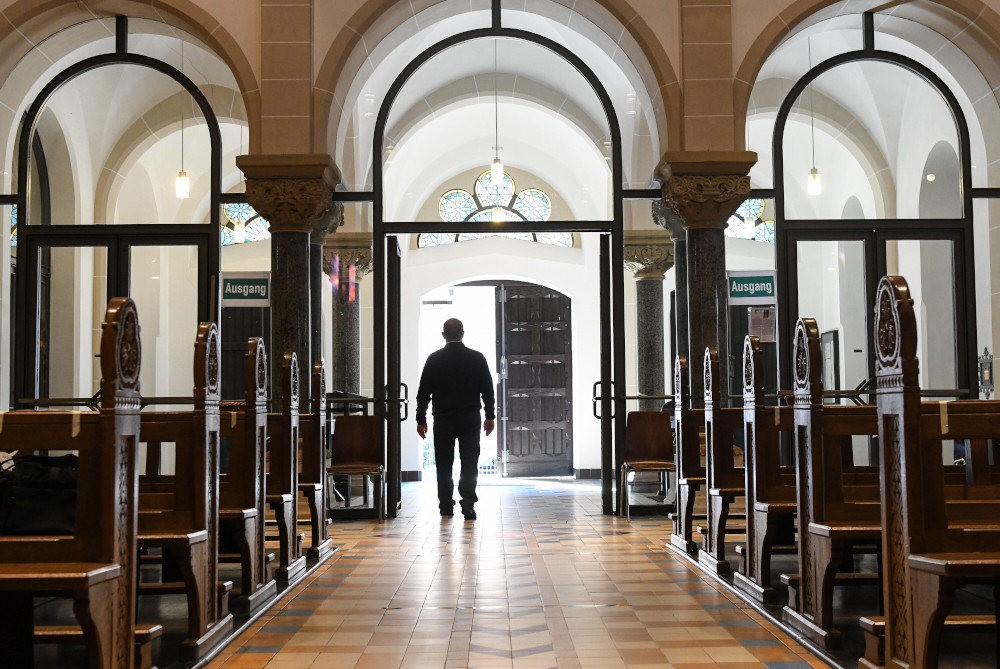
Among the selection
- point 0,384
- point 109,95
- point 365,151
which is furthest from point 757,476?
point 109,95

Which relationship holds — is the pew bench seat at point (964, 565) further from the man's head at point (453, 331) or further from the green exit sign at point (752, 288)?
the man's head at point (453, 331)

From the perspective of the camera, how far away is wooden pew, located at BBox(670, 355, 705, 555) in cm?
607

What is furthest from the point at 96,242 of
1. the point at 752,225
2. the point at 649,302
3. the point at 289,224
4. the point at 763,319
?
the point at 752,225

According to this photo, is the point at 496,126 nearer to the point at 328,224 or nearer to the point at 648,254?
the point at 648,254

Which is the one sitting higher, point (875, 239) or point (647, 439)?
point (875, 239)

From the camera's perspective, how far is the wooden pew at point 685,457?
607 cm

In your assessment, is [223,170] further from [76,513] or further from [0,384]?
[76,513]

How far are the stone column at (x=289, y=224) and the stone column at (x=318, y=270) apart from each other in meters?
0.21

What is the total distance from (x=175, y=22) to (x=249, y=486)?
4664 mm

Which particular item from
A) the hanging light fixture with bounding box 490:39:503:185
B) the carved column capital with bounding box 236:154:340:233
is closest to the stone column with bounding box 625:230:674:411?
the carved column capital with bounding box 236:154:340:233

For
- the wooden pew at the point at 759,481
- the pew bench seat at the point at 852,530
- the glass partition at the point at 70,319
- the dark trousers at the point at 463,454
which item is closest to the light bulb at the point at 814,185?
the dark trousers at the point at 463,454

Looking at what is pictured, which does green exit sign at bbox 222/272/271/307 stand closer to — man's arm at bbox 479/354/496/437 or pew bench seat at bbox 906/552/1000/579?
man's arm at bbox 479/354/496/437

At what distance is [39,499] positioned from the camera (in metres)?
3.05

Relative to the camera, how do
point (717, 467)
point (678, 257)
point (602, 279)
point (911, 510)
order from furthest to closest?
point (678, 257) < point (602, 279) < point (717, 467) < point (911, 510)
